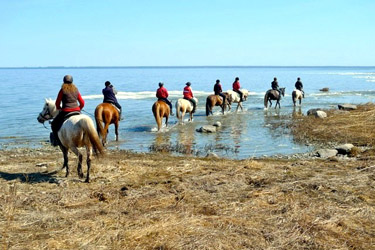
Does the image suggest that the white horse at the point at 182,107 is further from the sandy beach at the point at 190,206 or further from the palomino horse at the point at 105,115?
the sandy beach at the point at 190,206

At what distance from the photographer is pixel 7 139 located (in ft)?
59.6

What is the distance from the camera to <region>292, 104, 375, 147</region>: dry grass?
15.3 m

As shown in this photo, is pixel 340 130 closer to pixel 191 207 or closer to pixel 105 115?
pixel 105 115

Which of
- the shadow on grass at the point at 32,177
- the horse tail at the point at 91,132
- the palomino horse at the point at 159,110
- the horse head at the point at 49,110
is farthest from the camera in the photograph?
the palomino horse at the point at 159,110

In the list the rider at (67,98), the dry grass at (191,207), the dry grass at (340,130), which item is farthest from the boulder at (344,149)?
the rider at (67,98)

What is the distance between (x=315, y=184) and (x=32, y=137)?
46.3ft

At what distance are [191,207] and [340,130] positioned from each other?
1206 cm

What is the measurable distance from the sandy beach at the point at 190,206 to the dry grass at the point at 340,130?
4618mm

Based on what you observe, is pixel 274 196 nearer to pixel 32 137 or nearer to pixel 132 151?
pixel 132 151

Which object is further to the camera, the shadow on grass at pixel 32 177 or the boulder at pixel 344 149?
the boulder at pixel 344 149

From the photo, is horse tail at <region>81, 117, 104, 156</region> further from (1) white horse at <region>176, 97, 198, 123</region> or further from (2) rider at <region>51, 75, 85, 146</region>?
(1) white horse at <region>176, 97, 198, 123</region>

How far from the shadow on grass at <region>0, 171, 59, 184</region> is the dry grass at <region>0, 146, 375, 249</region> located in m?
0.02

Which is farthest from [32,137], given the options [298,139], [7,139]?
[298,139]

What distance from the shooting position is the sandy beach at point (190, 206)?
5.61 metres
